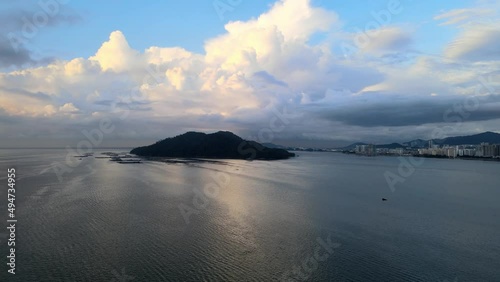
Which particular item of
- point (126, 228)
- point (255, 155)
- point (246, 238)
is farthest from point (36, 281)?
point (255, 155)

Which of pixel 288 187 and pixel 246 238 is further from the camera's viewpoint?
pixel 288 187

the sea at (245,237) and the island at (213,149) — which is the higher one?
the island at (213,149)

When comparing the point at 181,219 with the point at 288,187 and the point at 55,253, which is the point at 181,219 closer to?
the point at 55,253

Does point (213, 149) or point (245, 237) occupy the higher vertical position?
point (213, 149)

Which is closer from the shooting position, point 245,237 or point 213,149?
point 245,237

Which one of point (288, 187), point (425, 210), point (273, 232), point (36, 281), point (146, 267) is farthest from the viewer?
point (288, 187)

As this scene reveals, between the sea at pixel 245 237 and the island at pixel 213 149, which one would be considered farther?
the island at pixel 213 149

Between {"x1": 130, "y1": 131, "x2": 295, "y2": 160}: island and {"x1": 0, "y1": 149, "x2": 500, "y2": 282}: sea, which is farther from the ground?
{"x1": 130, "y1": 131, "x2": 295, "y2": 160}: island

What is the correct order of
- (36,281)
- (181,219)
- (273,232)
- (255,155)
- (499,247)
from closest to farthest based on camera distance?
(36,281) → (499,247) → (273,232) → (181,219) → (255,155)
